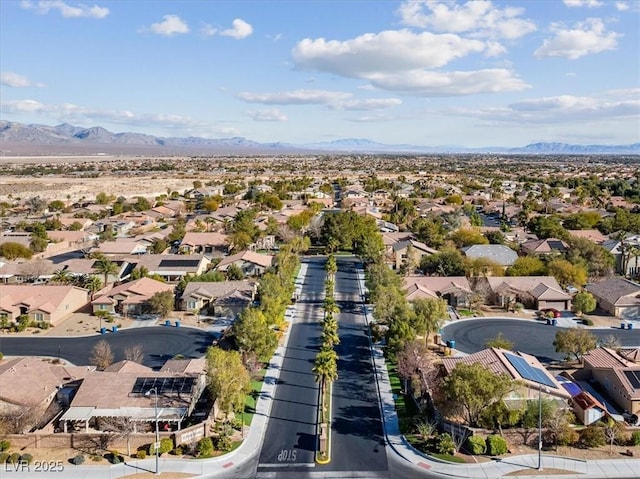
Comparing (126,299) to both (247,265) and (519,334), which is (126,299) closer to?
(247,265)

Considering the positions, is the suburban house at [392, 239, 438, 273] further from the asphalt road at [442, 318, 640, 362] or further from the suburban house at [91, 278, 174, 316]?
the suburban house at [91, 278, 174, 316]

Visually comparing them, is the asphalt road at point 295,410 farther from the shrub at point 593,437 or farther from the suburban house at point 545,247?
the suburban house at point 545,247

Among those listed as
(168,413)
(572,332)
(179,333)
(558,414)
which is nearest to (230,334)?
(179,333)

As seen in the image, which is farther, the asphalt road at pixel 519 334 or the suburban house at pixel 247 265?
the suburban house at pixel 247 265

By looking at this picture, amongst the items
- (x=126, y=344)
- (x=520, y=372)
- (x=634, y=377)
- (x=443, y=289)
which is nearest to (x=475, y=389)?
(x=520, y=372)

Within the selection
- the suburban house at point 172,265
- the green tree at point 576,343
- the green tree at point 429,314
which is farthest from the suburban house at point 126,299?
the green tree at point 576,343

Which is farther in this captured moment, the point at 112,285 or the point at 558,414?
the point at 112,285

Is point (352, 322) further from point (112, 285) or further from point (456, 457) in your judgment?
point (112, 285)

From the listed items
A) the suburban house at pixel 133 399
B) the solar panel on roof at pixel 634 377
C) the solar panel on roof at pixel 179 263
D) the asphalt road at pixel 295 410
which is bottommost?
the asphalt road at pixel 295 410
